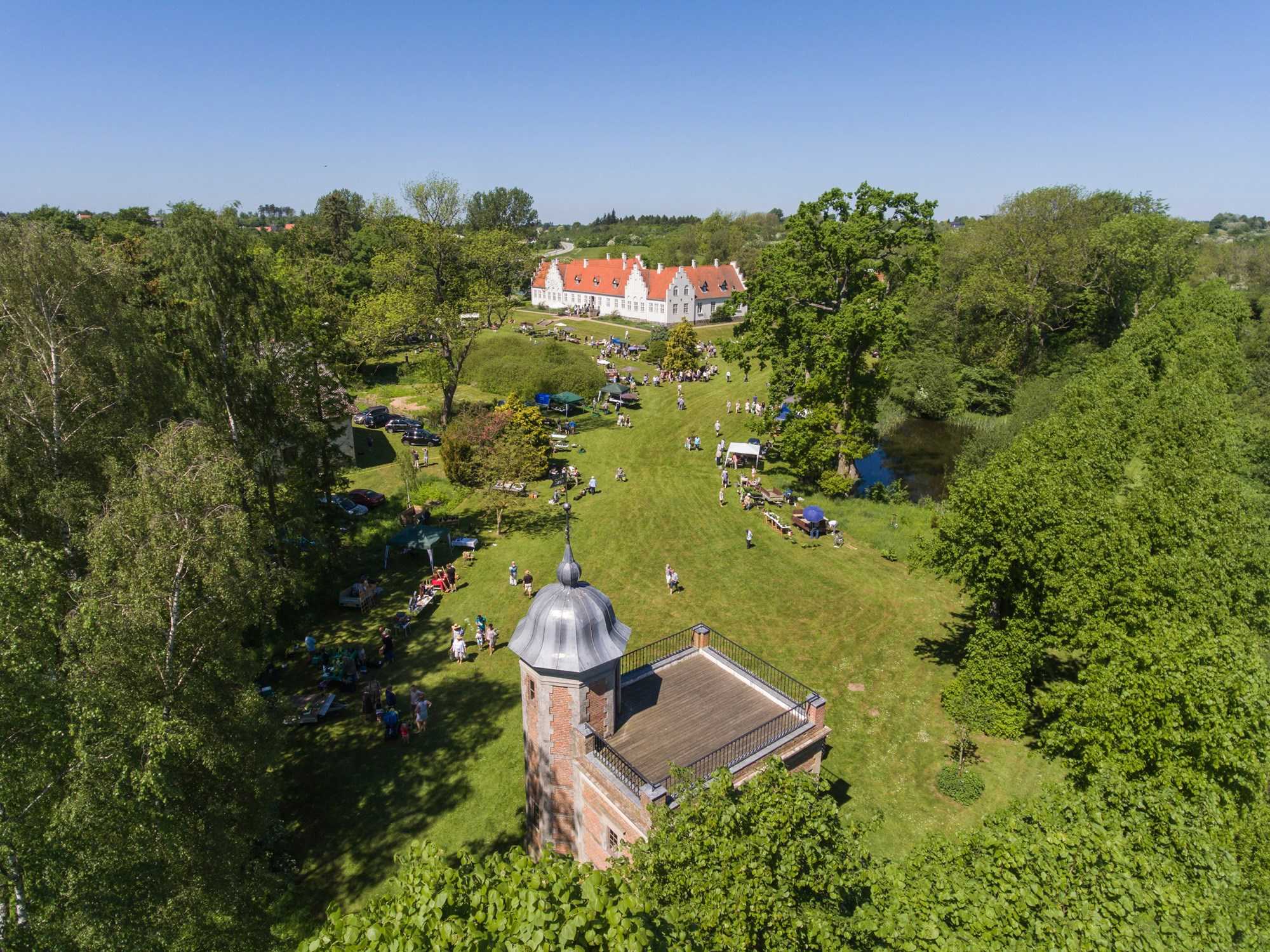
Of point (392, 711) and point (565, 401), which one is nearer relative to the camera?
point (392, 711)

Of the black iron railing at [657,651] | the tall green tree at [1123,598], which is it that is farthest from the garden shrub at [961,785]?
the black iron railing at [657,651]

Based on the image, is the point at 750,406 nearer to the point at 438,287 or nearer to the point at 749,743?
the point at 438,287

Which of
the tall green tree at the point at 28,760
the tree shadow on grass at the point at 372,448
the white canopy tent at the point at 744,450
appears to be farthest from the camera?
the tree shadow on grass at the point at 372,448

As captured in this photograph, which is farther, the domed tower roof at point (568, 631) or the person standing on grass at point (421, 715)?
the person standing on grass at point (421, 715)

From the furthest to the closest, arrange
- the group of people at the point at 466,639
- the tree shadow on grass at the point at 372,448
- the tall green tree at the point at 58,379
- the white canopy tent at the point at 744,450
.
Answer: the tree shadow on grass at the point at 372,448 → the white canopy tent at the point at 744,450 → the group of people at the point at 466,639 → the tall green tree at the point at 58,379

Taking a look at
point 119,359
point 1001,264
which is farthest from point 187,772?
point 1001,264

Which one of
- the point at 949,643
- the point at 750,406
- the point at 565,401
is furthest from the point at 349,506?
the point at 750,406

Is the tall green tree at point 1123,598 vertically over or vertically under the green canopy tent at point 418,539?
over

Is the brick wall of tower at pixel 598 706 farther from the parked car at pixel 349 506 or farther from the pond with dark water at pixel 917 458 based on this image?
the pond with dark water at pixel 917 458
